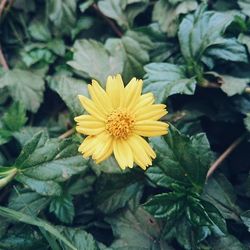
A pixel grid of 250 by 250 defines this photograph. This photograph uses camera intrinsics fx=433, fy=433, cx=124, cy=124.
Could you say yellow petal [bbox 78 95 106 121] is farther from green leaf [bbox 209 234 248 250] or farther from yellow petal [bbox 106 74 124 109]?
green leaf [bbox 209 234 248 250]

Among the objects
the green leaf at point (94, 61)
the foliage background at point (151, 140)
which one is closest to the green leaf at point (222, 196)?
the foliage background at point (151, 140)

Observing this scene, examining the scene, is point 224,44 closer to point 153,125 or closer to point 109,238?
point 153,125

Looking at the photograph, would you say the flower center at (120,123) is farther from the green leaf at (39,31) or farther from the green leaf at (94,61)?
the green leaf at (39,31)

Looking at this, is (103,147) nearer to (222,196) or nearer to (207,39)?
(222,196)

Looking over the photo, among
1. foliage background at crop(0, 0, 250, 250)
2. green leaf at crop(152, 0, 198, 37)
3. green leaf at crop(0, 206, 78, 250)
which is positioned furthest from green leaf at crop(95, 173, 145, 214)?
green leaf at crop(152, 0, 198, 37)

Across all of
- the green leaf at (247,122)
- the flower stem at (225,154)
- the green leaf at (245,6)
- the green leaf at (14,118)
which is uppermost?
the green leaf at (245,6)

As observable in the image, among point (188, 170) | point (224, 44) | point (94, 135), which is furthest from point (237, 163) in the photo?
point (94, 135)

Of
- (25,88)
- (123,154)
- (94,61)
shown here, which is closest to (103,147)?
(123,154)
